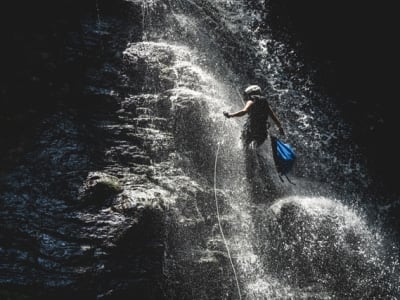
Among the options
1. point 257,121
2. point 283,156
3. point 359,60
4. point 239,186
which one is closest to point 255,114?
point 257,121

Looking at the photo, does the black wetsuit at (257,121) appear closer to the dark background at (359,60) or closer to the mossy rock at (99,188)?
the mossy rock at (99,188)

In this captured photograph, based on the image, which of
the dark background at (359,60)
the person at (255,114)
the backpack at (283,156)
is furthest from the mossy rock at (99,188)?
the dark background at (359,60)

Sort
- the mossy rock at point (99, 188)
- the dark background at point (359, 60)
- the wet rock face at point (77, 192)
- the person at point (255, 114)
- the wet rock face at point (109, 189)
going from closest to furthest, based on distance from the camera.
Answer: the wet rock face at point (77, 192), the wet rock face at point (109, 189), the mossy rock at point (99, 188), the person at point (255, 114), the dark background at point (359, 60)

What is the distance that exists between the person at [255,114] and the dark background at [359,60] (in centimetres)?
729

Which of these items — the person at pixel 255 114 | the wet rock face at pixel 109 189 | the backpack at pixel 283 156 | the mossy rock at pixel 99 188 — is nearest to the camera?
the wet rock face at pixel 109 189

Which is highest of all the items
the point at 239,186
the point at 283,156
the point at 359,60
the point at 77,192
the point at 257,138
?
the point at 359,60

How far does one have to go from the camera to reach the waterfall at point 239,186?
776 cm

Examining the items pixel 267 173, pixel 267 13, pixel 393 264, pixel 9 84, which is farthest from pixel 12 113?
pixel 393 264

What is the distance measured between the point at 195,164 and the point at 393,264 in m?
8.29

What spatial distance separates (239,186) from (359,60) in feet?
30.3

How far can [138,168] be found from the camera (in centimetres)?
811

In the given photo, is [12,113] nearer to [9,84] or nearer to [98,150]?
[9,84]

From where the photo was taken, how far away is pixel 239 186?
9117mm

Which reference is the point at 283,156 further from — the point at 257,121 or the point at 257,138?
the point at 257,121
